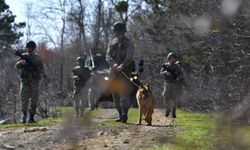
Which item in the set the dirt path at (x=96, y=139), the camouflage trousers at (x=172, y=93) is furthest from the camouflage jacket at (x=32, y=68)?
the camouflage trousers at (x=172, y=93)

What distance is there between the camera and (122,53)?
12.5 metres

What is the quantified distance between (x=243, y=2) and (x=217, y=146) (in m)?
1.95

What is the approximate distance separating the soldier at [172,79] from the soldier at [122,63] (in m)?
4.02

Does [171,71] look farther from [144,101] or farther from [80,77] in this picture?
[144,101]

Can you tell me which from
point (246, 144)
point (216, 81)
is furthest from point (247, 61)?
point (246, 144)

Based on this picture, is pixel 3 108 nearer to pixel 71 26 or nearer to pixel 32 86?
pixel 32 86

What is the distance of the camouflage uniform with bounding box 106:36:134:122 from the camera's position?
1238cm

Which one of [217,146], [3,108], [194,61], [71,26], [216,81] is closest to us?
[217,146]

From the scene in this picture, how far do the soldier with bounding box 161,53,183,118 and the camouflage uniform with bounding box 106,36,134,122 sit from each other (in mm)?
4018

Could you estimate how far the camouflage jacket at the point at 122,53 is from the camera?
12341 mm

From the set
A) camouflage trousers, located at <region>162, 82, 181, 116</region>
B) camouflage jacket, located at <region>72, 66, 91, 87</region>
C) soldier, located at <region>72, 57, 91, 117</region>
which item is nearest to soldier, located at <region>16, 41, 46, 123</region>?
soldier, located at <region>72, 57, 91, 117</region>

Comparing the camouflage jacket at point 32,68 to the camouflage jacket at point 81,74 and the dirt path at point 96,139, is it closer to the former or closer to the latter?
the dirt path at point 96,139

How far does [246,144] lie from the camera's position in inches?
171

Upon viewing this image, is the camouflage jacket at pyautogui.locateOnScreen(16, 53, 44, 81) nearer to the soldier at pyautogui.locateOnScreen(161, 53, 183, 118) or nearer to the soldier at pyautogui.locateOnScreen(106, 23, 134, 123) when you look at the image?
the soldier at pyautogui.locateOnScreen(106, 23, 134, 123)
